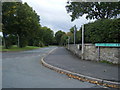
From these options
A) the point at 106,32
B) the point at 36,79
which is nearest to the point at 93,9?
the point at 106,32

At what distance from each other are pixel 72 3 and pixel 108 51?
8833 mm

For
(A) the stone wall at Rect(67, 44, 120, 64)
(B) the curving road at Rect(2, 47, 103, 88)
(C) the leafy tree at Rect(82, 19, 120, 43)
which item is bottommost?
(B) the curving road at Rect(2, 47, 103, 88)

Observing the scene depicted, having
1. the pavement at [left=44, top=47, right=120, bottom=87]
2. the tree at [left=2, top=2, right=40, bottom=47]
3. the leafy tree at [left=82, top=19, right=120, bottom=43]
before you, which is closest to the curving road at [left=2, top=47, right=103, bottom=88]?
the pavement at [left=44, top=47, right=120, bottom=87]

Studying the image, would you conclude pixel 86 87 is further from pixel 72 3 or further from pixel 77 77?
pixel 72 3

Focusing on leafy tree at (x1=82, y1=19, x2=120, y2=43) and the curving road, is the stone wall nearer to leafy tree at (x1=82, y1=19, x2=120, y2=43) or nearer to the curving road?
leafy tree at (x1=82, y1=19, x2=120, y2=43)

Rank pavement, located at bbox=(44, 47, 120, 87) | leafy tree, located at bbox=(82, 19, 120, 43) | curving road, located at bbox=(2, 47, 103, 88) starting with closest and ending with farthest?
curving road, located at bbox=(2, 47, 103, 88) → pavement, located at bbox=(44, 47, 120, 87) → leafy tree, located at bbox=(82, 19, 120, 43)

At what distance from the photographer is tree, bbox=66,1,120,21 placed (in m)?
12.2

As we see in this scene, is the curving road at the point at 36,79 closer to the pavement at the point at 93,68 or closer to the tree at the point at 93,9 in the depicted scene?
the pavement at the point at 93,68

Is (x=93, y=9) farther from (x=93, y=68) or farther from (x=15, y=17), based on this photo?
(x=15, y=17)

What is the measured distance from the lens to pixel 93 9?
45.2 ft

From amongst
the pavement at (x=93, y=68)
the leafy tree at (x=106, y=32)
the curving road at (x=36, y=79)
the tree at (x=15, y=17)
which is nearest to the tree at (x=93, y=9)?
the leafy tree at (x=106, y=32)

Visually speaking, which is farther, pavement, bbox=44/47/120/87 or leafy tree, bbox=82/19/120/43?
leafy tree, bbox=82/19/120/43

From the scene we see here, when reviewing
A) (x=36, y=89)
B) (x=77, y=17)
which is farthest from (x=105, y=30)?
(x=77, y=17)

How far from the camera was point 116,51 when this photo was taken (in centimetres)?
747
